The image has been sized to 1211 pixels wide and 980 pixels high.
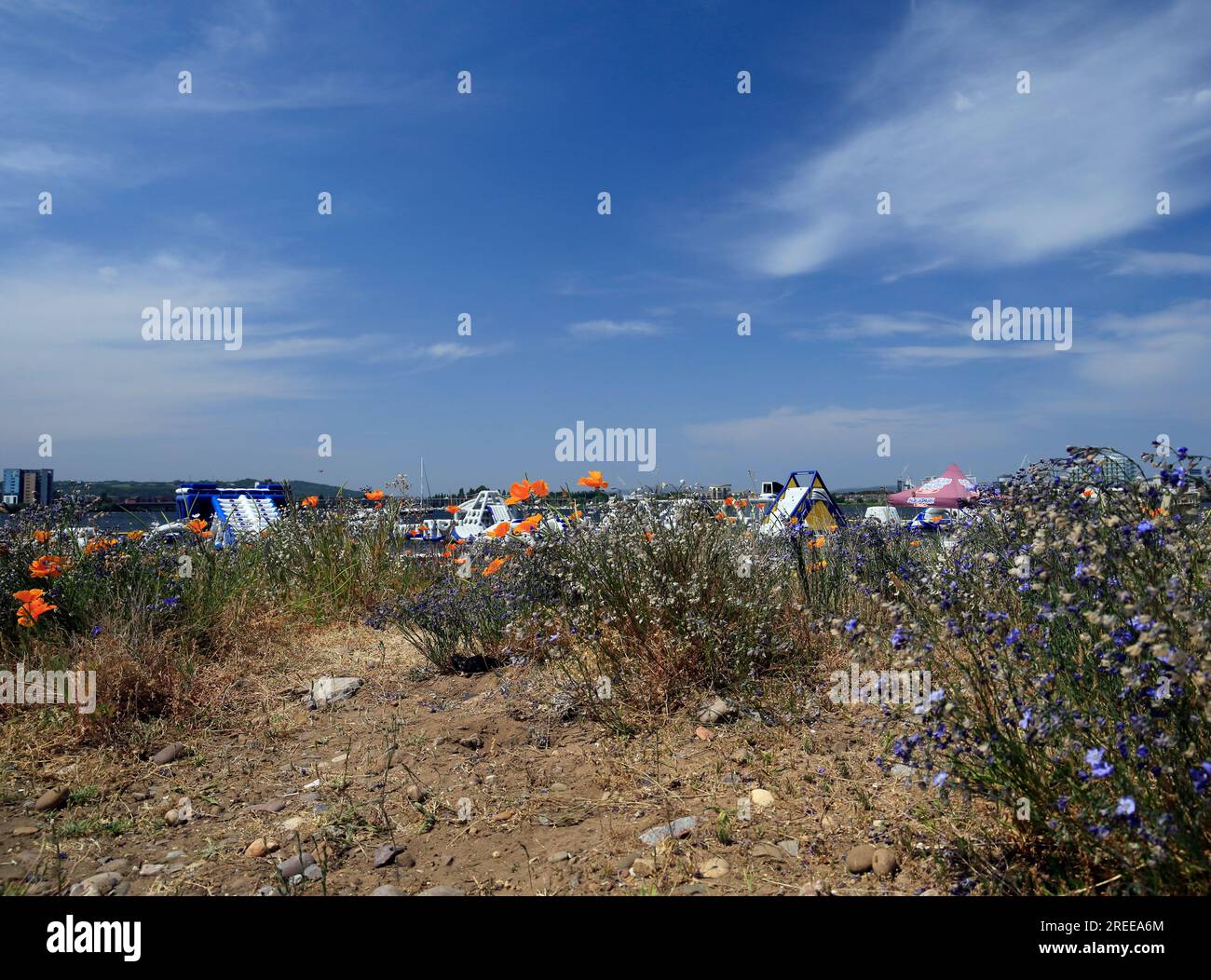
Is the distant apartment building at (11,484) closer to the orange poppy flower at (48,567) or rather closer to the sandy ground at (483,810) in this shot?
the orange poppy flower at (48,567)

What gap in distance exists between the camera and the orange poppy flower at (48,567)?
14.6 ft

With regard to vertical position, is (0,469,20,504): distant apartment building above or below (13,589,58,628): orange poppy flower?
above

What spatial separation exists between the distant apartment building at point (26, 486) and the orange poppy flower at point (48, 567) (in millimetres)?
1811

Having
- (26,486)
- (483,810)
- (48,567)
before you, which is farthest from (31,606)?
(26,486)

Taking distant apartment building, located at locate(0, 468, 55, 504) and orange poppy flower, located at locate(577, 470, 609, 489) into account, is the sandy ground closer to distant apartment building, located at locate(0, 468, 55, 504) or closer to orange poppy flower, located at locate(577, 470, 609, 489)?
orange poppy flower, located at locate(577, 470, 609, 489)

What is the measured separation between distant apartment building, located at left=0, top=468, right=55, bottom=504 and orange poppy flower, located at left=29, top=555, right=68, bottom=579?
5.94 ft

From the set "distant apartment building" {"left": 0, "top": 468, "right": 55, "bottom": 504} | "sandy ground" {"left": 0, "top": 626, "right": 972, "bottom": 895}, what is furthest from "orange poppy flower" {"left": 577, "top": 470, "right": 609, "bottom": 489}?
"distant apartment building" {"left": 0, "top": 468, "right": 55, "bottom": 504}

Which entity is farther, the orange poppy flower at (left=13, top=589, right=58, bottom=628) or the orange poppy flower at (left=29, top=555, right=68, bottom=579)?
the orange poppy flower at (left=29, top=555, right=68, bottom=579)

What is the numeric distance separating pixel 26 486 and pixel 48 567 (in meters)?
3.55

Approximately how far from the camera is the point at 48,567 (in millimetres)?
4496

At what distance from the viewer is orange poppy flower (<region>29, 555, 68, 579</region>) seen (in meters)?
4.45

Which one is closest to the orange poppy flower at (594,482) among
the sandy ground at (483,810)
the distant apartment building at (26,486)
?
the sandy ground at (483,810)

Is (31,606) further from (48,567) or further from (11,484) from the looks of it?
(11,484)

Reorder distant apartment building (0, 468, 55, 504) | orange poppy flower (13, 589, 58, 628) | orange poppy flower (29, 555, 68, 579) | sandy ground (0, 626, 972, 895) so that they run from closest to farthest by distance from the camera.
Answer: sandy ground (0, 626, 972, 895) → orange poppy flower (13, 589, 58, 628) → orange poppy flower (29, 555, 68, 579) → distant apartment building (0, 468, 55, 504)
